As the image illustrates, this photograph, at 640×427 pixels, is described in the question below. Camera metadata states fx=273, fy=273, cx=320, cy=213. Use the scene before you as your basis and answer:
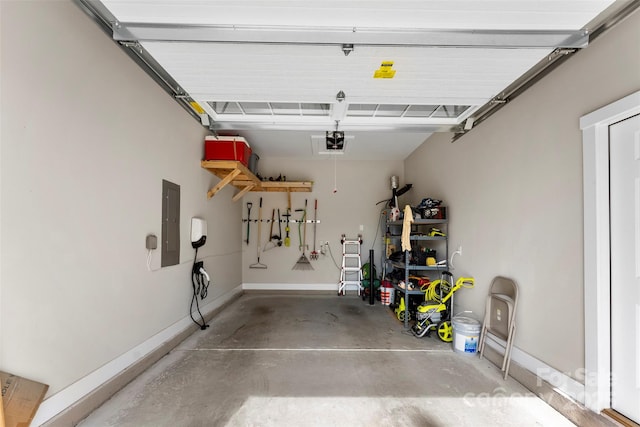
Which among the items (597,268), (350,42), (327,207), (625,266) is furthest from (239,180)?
(625,266)

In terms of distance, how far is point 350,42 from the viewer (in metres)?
1.76

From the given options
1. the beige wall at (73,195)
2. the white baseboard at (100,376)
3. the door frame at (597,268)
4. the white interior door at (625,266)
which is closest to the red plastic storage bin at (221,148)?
the beige wall at (73,195)

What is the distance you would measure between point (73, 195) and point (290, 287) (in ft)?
14.9

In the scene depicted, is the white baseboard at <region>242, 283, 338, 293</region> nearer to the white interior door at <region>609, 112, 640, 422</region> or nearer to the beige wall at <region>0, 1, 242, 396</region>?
the beige wall at <region>0, 1, 242, 396</region>

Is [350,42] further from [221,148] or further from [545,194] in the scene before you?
[221,148]

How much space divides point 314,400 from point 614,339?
2.06 meters

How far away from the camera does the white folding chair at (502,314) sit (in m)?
2.40

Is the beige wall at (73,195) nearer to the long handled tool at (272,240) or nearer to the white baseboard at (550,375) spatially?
the long handled tool at (272,240)

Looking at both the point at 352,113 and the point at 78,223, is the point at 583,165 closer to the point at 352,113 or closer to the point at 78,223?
the point at 352,113

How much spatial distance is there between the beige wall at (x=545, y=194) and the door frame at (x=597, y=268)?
8cm

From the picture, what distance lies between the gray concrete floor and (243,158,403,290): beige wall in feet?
7.68

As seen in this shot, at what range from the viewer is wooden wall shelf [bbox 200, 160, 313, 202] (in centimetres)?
369

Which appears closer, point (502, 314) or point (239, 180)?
point (502, 314)

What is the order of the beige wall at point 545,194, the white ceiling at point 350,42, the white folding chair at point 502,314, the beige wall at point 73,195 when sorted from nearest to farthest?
the beige wall at point 73,195 < the white ceiling at point 350,42 < the beige wall at point 545,194 < the white folding chair at point 502,314
